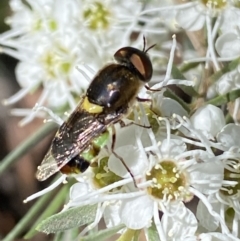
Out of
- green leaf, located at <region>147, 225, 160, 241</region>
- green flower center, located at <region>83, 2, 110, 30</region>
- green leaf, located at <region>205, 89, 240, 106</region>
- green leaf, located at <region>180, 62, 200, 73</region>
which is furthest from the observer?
green flower center, located at <region>83, 2, 110, 30</region>

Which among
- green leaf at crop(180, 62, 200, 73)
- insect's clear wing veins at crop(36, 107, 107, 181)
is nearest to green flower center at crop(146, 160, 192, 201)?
insect's clear wing veins at crop(36, 107, 107, 181)

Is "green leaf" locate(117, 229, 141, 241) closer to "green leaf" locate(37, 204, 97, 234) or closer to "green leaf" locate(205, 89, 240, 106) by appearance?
"green leaf" locate(37, 204, 97, 234)

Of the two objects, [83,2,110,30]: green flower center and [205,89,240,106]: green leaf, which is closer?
[205,89,240,106]: green leaf

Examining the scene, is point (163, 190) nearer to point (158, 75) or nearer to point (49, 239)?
point (158, 75)

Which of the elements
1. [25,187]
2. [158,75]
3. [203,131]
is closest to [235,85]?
[203,131]

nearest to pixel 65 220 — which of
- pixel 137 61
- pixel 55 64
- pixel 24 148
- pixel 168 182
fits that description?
pixel 168 182
